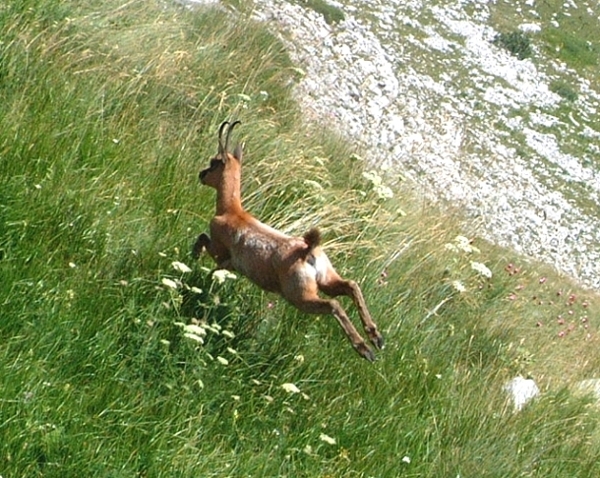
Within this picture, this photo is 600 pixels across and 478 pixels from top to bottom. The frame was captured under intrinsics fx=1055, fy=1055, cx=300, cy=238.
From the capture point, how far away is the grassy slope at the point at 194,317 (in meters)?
4.01

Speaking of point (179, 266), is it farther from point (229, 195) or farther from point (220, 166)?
point (220, 166)

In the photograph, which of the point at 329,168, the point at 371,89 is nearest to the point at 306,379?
the point at 329,168

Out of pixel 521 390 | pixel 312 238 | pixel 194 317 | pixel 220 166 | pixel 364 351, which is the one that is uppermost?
pixel 312 238

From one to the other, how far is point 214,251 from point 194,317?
1.45 ft

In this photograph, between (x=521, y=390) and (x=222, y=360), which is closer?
(x=222, y=360)

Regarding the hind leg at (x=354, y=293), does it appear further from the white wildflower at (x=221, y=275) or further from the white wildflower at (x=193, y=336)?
the white wildflower at (x=193, y=336)

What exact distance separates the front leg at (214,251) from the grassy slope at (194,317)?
10cm

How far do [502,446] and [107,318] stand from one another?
2126 millimetres

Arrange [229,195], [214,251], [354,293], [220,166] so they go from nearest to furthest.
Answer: [354,293] → [214,251] → [229,195] → [220,166]

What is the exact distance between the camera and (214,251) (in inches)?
203

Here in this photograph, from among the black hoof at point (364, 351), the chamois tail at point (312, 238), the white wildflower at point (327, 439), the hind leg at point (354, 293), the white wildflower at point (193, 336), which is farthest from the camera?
the hind leg at point (354, 293)

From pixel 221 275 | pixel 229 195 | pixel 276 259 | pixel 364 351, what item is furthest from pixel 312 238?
pixel 229 195

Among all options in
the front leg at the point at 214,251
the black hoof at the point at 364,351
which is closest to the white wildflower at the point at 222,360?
the black hoof at the point at 364,351

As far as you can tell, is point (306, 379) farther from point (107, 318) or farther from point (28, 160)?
point (28, 160)
